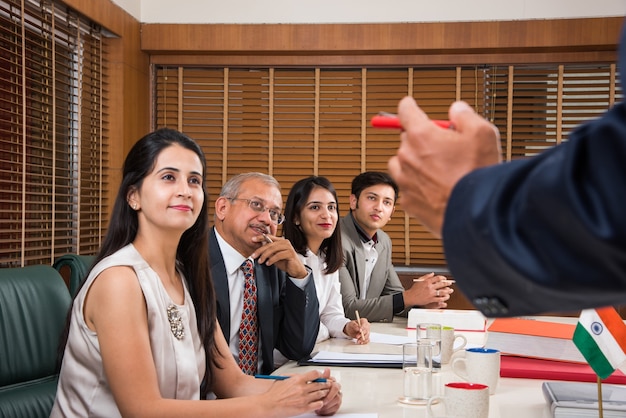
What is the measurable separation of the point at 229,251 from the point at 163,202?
2.48ft

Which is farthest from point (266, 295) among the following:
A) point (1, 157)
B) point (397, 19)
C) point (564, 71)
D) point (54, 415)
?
point (564, 71)

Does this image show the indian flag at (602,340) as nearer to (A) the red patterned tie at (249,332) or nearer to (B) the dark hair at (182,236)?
(B) the dark hair at (182,236)

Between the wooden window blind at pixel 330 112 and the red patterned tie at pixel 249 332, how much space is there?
7.81 feet

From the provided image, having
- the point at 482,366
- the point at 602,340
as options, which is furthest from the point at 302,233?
the point at 602,340

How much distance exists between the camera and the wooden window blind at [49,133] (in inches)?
130

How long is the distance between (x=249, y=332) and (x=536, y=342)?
3.23 feet

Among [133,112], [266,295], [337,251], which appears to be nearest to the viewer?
[266,295]

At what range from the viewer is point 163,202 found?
1979 mm

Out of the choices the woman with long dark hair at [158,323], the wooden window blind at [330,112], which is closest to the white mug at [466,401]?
the woman with long dark hair at [158,323]

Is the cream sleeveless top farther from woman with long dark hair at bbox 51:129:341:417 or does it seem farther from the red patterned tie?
the red patterned tie

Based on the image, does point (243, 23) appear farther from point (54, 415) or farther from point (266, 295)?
point (54, 415)

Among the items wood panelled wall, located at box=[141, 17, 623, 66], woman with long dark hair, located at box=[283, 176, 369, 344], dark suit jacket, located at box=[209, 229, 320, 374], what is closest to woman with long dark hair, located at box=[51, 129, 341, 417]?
dark suit jacket, located at box=[209, 229, 320, 374]

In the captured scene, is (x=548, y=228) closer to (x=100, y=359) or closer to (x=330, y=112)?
(x=100, y=359)

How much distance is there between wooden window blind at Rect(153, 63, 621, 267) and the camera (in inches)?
191
